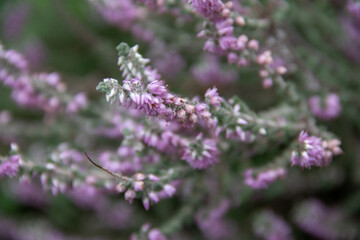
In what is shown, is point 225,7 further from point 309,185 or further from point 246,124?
point 309,185

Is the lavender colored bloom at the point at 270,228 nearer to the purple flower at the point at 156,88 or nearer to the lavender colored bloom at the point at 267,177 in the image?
the lavender colored bloom at the point at 267,177

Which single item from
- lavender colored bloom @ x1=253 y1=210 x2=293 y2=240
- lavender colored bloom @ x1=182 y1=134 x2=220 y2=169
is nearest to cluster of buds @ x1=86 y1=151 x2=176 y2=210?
lavender colored bloom @ x1=182 y1=134 x2=220 y2=169

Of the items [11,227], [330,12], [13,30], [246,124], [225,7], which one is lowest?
[246,124]

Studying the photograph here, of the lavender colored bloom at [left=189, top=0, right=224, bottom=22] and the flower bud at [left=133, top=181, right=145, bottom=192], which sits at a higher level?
the lavender colored bloom at [left=189, top=0, right=224, bottom=22]

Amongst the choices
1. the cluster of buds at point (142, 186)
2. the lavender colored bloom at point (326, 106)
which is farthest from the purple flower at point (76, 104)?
the lavender colored bloom at point (326, 106)

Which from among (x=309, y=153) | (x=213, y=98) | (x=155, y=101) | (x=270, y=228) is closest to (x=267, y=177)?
(x=309, y=153)

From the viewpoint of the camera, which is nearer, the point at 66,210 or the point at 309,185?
the point at 309,185

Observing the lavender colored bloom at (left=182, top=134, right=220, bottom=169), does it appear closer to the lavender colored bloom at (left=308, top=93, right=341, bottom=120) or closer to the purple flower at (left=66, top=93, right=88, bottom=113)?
the lavender colored bloom at (left=308, top=93, right=341, bottom=120)

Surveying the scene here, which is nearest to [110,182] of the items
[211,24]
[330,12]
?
[211,24]
